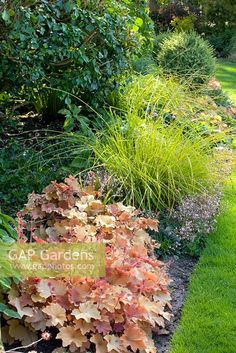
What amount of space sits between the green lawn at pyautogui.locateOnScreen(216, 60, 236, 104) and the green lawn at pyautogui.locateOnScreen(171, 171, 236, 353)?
5.92m

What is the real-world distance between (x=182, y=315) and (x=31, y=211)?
45.3 inches

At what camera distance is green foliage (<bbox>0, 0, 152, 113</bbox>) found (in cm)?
426

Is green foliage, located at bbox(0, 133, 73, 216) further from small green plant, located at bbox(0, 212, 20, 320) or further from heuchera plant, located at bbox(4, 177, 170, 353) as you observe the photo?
small green plant, located at bbox(0, 212, 20, 320)

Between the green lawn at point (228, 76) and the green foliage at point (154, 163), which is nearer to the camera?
the green foliage at point (154, 163)

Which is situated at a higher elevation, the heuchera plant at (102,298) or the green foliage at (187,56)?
the green foliage at (187,56)

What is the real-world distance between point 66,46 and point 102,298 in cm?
260

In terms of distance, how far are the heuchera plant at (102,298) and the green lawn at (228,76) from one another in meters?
6.81

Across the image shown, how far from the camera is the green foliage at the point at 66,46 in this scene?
168 inches

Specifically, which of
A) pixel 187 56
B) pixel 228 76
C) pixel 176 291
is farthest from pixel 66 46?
pixel 228 76

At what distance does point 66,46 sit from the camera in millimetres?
4430

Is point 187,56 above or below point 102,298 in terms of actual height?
above

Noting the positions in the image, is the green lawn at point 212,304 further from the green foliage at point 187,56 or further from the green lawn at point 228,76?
the green lawn at point 228,76

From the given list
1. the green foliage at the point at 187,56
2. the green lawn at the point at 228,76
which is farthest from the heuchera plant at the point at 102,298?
the green lawn at the point at 228,76

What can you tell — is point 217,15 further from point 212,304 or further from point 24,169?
point 212,304
